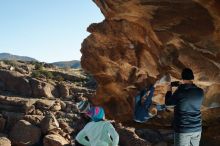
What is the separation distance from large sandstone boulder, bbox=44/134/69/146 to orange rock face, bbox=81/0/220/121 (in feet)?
56.1

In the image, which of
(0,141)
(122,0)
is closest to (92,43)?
(122,0)

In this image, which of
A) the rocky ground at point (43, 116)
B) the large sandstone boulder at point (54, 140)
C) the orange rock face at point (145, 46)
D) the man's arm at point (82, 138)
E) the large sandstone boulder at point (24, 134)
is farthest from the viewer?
the rocky ground at point (43, 116)

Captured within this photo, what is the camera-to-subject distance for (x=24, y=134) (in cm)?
3291

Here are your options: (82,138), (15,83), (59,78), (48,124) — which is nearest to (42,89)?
(15,83)

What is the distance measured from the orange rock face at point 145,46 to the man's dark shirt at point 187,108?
3553 mm

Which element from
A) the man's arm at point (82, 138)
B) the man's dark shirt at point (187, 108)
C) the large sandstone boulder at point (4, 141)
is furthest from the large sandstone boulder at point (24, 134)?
the man's dark shirt at point (187, 108)

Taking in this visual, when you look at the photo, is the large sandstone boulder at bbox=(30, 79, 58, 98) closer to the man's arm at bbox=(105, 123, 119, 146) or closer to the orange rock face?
the orange rock face

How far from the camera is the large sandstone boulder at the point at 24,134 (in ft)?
106

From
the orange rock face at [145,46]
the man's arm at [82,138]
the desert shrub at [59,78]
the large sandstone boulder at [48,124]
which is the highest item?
the orange rock face at [145,46]

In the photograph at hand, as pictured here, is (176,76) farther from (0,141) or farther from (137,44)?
(0,141)

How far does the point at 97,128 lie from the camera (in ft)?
21.7

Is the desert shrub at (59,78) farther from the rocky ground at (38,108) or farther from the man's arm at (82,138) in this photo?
the man's arm at (82,138)

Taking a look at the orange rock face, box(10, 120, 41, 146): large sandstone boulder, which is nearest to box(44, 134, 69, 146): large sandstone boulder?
box(10, 120, 41, 146): large sandstone boulder

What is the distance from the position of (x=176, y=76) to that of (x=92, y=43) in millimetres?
3193
